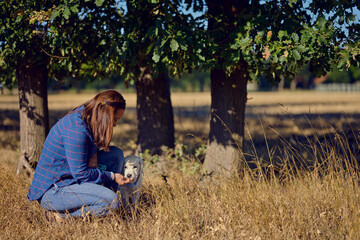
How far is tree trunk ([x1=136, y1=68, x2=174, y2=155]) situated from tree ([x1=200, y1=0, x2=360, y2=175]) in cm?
112

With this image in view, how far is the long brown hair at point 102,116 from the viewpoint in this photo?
340 centimetres

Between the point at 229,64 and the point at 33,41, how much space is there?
2499 mm

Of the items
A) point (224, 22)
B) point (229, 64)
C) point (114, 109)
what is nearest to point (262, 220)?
point (114, 109)

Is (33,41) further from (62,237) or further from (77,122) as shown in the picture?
(62,237)

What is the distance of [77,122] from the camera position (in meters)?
3.38

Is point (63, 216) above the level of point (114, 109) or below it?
below

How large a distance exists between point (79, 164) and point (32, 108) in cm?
257

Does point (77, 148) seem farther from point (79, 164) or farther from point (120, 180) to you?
point (120, 180)

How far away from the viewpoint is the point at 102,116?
3.40 m

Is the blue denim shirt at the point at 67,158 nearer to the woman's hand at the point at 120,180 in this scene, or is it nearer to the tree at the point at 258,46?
the woman's hand at the point at 120,180

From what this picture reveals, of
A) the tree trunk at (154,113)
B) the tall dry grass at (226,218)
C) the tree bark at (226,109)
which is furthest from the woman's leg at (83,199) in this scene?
the tree trunk at (154,113)

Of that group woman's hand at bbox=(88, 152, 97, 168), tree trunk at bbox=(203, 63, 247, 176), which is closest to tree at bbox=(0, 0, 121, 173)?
woman's hand at bbox=(88, 152, 97, 168)

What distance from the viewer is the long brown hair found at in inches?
134

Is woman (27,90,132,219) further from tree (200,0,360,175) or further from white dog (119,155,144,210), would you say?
tree (200,0,360,175)
